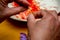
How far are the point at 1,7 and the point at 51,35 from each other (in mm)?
340

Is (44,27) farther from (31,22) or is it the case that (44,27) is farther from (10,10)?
(10,10)

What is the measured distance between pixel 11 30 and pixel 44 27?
0.37 meters

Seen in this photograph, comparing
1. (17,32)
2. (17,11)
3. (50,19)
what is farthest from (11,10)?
(50,19)

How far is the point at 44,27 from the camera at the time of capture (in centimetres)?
57

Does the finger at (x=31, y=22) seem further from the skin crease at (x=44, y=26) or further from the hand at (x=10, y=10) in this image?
the hand at (x=10, y=10)

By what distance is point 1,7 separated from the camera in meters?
0.82

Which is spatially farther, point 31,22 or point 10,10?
point 10,10

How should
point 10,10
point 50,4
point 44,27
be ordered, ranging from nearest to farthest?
point 44,27
point 10,10
point 50,4

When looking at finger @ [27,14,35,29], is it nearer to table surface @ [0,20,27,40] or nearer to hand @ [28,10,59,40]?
hand @ [28,10,59,40]

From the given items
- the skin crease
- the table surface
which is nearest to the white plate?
the table surface

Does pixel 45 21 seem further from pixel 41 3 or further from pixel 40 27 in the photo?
pixel 41 3

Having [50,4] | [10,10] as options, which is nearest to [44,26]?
[10,10]

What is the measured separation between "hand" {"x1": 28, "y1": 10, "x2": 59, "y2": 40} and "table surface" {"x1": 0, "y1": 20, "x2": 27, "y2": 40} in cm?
28

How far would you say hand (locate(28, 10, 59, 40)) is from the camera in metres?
0.56
